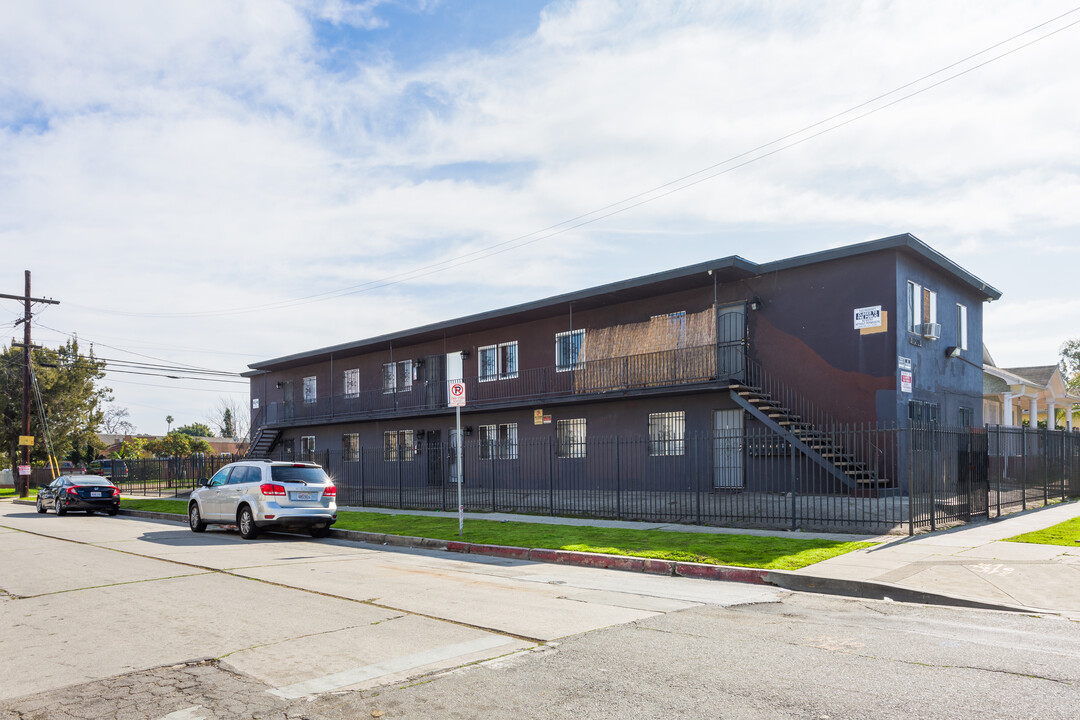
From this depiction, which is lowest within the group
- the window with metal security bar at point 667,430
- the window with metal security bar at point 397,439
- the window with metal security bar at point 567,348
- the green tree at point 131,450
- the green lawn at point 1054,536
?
the green tree at point 131,450

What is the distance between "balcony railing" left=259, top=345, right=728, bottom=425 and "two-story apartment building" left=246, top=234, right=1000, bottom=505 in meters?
0.06

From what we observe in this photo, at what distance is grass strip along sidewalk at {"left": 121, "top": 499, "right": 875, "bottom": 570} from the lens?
1146cm

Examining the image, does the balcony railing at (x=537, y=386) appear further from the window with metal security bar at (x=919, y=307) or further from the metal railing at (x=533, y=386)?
the window with metal security bar at (x=919, y=307)

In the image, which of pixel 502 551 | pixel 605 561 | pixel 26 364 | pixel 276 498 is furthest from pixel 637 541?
pixel 26 364

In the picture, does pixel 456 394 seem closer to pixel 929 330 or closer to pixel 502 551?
pixel 502 551

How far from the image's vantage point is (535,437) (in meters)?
27.9

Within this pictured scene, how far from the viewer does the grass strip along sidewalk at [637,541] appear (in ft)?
37.6

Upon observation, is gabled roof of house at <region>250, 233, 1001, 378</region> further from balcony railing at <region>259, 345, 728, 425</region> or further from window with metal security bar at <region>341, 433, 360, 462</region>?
window with metal security bar at <region>341, 433, 360, 462</region>

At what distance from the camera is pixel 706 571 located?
430 inches

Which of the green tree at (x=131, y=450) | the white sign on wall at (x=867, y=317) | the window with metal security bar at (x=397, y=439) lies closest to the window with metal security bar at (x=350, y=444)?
the window with metal security bar at (x=397, y=439)

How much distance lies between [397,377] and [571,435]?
1078cm

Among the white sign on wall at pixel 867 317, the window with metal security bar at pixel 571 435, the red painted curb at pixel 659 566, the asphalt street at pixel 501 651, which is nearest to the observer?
the asphalt street at pixel 501 651

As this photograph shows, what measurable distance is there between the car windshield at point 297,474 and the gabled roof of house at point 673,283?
10.7 metres

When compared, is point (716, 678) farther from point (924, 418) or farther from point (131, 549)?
point (924, 418)
